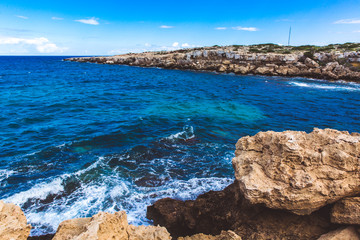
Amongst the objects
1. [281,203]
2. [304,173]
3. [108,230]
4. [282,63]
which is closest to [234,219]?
[281,203]

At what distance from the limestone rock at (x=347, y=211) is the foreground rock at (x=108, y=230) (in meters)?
4.81

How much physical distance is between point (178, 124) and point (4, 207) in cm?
1574

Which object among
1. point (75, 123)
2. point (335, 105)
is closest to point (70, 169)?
point (75, 123)

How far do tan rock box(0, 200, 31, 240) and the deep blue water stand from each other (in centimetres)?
367

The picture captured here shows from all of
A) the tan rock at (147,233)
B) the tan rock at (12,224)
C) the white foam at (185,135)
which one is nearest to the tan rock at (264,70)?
the white foam at (185,135)

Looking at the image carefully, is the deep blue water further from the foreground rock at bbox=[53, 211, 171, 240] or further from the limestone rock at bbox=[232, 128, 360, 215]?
the limestone rock at bbox=[232, 128, 360, 215]

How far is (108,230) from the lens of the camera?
5336mm

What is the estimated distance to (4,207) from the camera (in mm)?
5641

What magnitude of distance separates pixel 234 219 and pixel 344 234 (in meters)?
3.10

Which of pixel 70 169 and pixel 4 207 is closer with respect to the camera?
pixel 4 207

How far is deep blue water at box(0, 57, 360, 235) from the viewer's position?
34.5 feet

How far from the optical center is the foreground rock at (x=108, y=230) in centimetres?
520

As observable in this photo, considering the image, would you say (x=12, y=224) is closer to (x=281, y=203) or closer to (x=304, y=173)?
(x=281, y=203)

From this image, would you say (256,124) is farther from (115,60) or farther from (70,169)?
(115,60)
